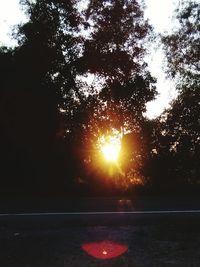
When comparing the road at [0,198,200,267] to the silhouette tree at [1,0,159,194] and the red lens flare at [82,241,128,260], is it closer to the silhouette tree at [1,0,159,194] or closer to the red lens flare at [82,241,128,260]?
the red lens flare at [82,241,128,260]

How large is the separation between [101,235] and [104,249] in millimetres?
1212

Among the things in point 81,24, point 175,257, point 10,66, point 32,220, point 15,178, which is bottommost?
point 175,257

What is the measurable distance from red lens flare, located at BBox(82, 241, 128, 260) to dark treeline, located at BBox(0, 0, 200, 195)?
1056cm

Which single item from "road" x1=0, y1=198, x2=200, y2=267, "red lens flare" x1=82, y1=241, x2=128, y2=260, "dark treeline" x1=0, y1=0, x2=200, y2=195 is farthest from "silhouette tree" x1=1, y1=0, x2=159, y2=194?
"red lens flare" x1=82, y1=241, x2=128, y2=260

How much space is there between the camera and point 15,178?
72.1ft

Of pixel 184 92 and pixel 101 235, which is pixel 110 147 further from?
pixel 101 235

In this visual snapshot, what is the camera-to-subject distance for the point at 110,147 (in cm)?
2619

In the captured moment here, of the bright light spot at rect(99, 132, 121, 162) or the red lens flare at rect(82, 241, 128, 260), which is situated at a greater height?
the bright light spot at rect(99, 132, 121, 162)

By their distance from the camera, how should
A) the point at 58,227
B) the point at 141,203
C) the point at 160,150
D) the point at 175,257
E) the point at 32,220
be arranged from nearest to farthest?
the point at 175,257 < the point at 58,227 < the point at 32,220 < the point at 141,203 < the point at 160,150

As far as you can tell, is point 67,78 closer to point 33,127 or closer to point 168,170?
point 33,127

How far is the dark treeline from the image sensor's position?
71.6 feet

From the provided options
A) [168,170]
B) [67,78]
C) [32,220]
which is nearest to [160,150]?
[168,170]

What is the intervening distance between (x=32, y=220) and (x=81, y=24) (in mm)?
16554

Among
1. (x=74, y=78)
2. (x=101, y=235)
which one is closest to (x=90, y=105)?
(x=74, y=78)
